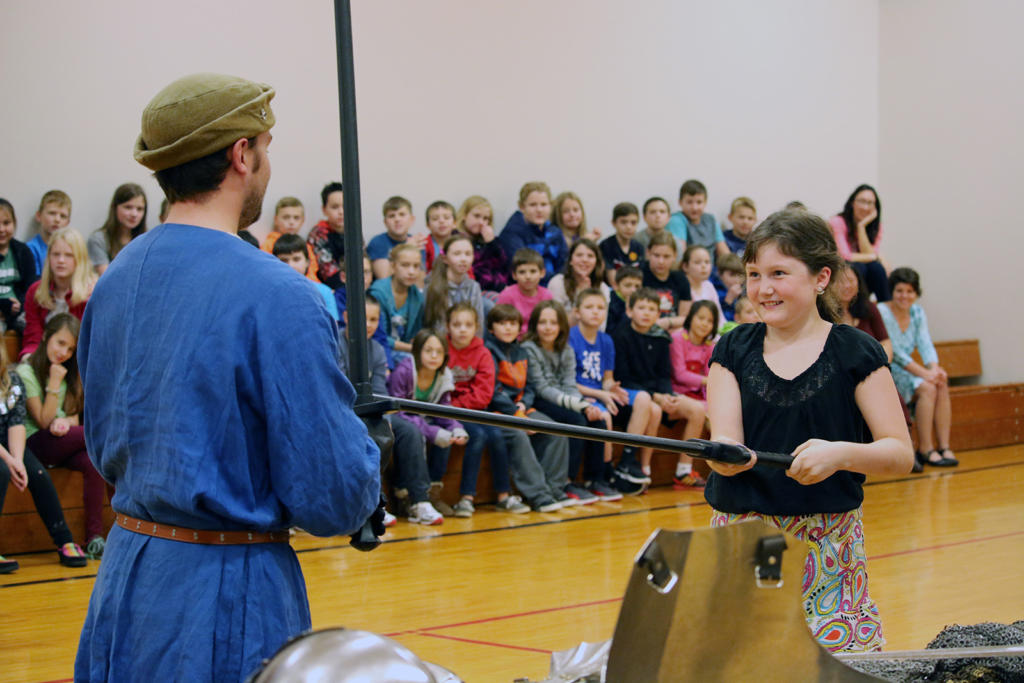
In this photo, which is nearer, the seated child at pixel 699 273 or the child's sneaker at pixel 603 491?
the child's sneaker at pixel 603 491

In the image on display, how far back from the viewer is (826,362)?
227 centimetres

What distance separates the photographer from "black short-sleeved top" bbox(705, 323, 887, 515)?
2230mm

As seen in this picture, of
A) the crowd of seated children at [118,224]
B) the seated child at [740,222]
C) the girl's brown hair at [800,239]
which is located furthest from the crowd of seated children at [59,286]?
the seated child at [740,222]

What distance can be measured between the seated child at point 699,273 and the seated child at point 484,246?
140 centimetres

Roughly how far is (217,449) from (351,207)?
389 millimetres

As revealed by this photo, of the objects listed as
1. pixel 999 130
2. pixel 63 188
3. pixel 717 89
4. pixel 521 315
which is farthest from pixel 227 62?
pixel 999 130

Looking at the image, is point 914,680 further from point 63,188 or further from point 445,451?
point 63,188

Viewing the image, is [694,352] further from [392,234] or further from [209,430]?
[209,430]

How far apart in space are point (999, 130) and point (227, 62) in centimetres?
683

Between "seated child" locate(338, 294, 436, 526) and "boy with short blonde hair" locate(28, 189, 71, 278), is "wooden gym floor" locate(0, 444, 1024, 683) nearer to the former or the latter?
"seated child" locate(338, 294, 436, 526)

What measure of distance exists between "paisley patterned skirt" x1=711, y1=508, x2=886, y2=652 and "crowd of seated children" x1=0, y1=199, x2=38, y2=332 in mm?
4780

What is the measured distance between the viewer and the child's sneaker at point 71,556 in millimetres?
4895

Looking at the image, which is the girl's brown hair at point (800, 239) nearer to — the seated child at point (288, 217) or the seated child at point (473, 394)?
the seated child at point (473, 394)

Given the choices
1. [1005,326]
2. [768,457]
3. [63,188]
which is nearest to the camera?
[768,457]
